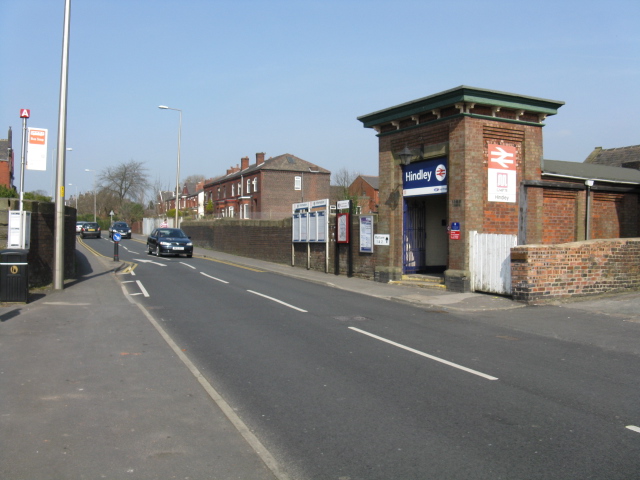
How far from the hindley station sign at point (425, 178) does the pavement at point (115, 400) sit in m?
6.01

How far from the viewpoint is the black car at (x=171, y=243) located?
1251 inches

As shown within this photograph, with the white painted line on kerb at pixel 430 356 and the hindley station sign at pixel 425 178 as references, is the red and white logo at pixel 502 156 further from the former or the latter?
the white painted line on kerb at pixel 430 356

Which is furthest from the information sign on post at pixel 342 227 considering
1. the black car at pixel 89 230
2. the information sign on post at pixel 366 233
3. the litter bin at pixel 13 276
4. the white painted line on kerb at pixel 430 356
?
the black car at pixel 89 230

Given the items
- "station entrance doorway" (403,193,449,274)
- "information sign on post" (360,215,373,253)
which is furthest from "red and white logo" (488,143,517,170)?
"information sign on post" (360,215,373,253)

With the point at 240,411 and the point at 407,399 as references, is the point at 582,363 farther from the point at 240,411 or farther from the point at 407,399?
the point at 240,411

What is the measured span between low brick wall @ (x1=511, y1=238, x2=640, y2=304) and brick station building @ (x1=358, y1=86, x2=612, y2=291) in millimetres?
2397

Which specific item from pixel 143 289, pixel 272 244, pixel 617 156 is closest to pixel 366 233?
pixel 143 289

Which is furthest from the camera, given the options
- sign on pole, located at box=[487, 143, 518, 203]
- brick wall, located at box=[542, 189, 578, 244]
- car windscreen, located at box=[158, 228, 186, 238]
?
car windscreen, located at box=[158, 228, 186, 238]

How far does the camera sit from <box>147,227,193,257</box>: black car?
3177 centimetres

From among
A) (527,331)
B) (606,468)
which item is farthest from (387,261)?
(606,468)

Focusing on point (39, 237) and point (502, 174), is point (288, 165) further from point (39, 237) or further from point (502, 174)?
point (39, 237)

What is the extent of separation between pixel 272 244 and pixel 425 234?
11.8 m

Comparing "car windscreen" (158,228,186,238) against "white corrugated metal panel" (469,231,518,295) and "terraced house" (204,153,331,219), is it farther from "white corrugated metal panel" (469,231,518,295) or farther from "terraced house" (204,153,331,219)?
"terraced house" (204,153,331,219)

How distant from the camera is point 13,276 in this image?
1262 cm
